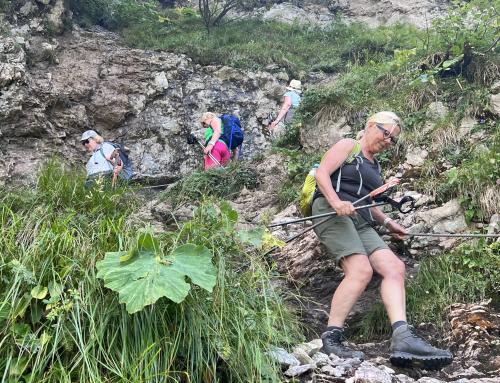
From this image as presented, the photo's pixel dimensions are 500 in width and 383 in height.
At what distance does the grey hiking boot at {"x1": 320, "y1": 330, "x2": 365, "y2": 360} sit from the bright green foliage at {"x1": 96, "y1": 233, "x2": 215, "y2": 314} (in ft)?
4.01

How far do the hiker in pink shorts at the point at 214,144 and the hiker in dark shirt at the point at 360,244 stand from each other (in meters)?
4.45

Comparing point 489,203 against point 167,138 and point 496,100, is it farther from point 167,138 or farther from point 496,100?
point 167,138

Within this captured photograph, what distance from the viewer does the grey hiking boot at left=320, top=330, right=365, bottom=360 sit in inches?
145

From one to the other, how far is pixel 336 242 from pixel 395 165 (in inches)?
131

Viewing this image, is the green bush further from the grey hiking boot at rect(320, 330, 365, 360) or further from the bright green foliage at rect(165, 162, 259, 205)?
the bright green foliage at rect(165, 162, 259, 205)

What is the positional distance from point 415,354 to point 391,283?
0.60 m

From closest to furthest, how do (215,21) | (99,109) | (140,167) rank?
(140,167), (99,109), (215,21)

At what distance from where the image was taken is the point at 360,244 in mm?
4180

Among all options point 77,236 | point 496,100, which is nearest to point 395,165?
point 496,100

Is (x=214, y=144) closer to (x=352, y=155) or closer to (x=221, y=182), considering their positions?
(x=221, y=182)

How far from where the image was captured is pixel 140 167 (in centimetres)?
1059

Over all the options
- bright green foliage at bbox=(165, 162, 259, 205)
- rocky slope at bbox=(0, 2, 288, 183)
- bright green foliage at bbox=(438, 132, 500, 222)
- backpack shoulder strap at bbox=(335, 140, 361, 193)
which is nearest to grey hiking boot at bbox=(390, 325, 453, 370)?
backpack shoulder strap at bbox=(335, 140, 361, 193)

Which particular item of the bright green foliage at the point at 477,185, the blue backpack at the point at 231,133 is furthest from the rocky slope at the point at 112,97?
the bright green foliage at the point at 477,185

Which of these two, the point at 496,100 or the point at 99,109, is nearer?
the point at 496,100
